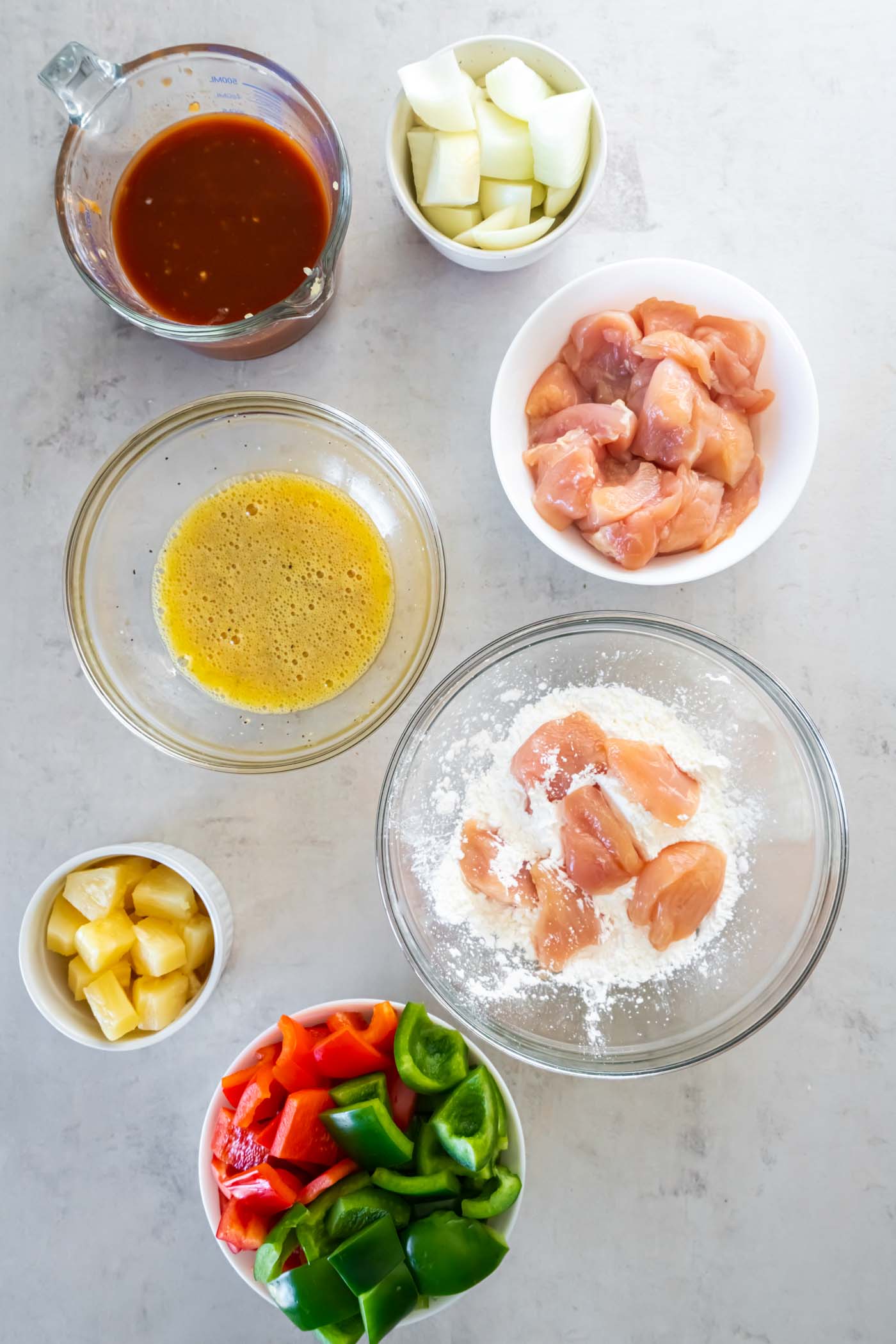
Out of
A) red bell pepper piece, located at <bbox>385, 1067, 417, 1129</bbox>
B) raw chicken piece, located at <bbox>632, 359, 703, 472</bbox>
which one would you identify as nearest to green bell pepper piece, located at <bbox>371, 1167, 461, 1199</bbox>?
red bell pepper piece, located at <bbox>385, 1067, 417, 1129</bbox>

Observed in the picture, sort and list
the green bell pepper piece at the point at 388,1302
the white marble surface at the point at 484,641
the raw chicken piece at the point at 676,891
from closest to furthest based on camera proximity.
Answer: the green bell pepper piece at the point at 388,1302 < the raw chicken piece at the point at 676,891 < the white marble surface at the point at 484,641

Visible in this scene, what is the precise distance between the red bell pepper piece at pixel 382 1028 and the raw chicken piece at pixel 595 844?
0.45 metres

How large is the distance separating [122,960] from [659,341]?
171 centimetres

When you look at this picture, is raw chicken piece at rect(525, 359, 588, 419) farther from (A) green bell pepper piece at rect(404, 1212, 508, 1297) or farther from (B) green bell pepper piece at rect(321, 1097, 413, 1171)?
(A) green bell pepper piece at rect(404, 1212, 508, 1297)

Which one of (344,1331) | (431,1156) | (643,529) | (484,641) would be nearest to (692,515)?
(643,529)

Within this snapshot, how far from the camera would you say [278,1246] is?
1607 mm

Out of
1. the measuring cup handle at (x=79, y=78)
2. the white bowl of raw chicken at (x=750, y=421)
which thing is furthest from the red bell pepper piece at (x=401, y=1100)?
the measuring cup handle at (x=79, y=78)

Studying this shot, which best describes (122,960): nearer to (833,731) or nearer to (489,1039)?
(489,1039)

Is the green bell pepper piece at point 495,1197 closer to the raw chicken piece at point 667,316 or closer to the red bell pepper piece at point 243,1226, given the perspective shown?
the red bell pepper piece at point 243,1226

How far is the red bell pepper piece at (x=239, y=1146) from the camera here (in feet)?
5.55

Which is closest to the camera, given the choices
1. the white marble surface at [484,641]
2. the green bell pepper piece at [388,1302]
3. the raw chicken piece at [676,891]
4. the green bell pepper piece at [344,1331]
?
the green bell pepper piece at [388,1302]

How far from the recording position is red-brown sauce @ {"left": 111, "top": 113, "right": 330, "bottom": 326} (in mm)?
1815

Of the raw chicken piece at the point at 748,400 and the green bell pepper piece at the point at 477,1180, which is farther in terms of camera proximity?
the raw chicken piece at the point at 748,400

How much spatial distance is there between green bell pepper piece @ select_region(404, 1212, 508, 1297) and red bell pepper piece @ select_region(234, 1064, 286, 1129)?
340 millimetres
